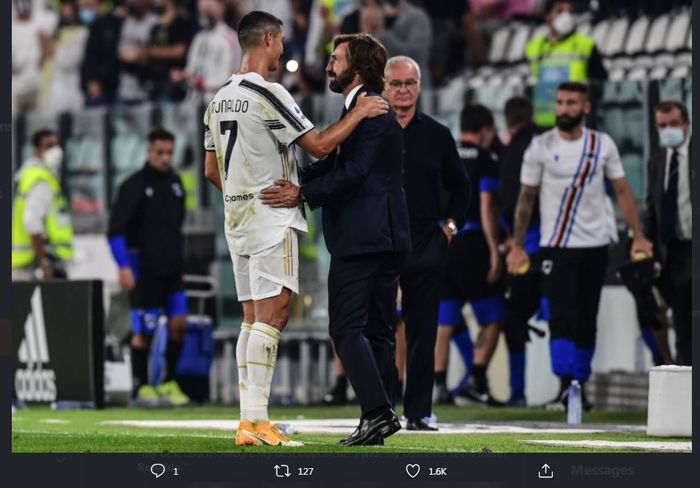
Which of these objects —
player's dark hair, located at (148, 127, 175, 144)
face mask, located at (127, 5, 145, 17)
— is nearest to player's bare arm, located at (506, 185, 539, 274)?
player's dark hair, located at (148, 127, 175, 144)

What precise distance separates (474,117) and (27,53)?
9.28 metres

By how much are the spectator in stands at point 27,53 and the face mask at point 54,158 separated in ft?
13.0

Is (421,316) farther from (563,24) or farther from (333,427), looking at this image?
(563,24)

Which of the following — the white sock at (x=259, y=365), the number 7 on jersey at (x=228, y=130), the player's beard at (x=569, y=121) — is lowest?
the white sock at (x=259, y=365)

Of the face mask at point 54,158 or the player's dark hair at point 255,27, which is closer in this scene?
the player's dark hair at point 255,27

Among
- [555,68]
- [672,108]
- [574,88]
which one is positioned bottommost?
[672,108]

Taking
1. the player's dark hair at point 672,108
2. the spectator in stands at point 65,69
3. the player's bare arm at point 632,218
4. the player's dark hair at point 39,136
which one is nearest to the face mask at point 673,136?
the player's dark hair at point 672,108

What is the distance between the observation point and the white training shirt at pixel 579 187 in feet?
40.0

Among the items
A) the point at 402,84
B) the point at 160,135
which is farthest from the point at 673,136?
the point at 160,135

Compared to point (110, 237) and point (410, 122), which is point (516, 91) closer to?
point (110, 237)

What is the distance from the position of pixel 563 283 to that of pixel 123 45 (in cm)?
961

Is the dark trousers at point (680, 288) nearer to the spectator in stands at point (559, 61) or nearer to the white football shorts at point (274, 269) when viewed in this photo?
the spectator in stands at point (559, 61)

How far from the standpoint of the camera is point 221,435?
9.40 meters
